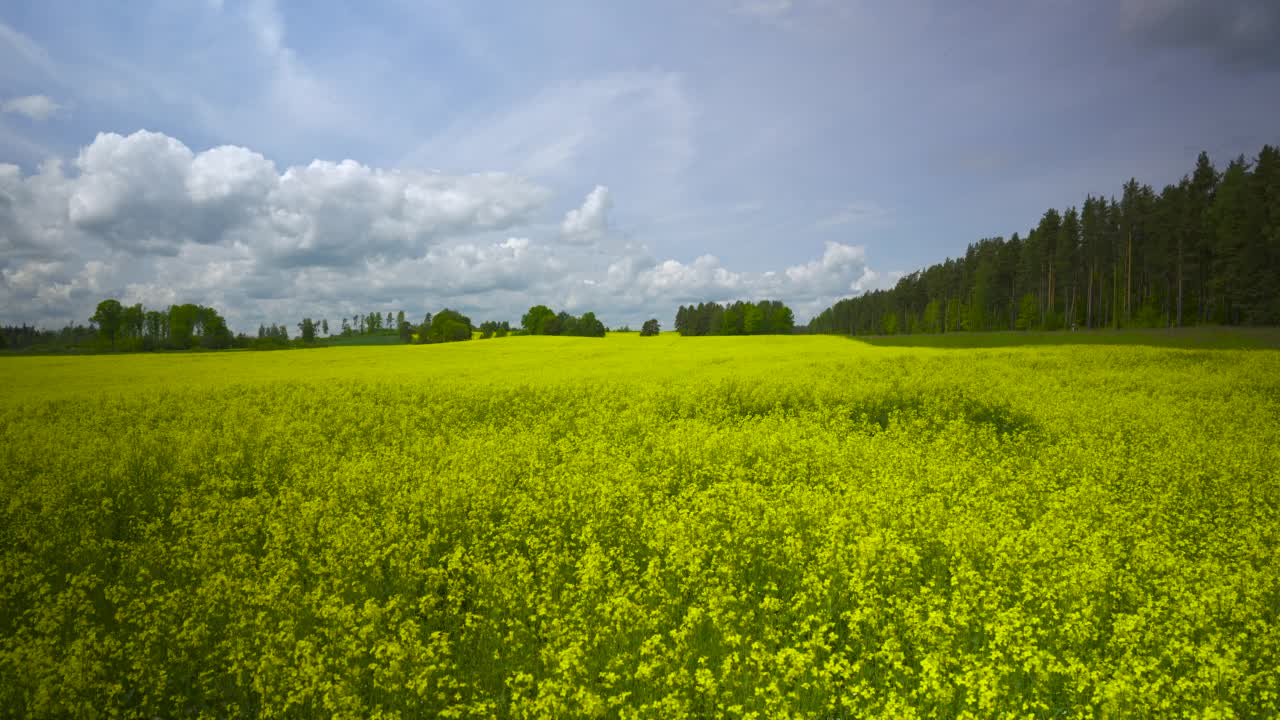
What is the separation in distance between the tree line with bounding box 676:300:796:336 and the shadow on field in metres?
44.0

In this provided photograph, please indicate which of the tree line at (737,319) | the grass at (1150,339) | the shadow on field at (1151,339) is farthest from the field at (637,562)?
the tree line at (737,319)

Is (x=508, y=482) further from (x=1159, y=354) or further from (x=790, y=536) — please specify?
(x=1159, y=354)

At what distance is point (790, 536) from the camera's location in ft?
22.5

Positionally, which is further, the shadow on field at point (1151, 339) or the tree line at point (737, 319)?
the tree line at point (737, 319)

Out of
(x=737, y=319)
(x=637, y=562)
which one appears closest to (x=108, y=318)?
(x=637, y=562)

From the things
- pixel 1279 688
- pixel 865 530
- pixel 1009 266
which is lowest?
pixel 1279 688

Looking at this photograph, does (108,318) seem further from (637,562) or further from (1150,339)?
(1150,339)

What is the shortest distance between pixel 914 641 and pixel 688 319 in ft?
351

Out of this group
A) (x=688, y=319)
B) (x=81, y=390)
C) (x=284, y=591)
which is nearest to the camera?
(x=284, y=591)

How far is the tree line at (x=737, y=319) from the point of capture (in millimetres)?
98625

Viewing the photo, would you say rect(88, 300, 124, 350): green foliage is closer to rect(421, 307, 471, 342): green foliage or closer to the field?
the field

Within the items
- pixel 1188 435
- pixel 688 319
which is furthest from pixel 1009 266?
pixel 1188 435

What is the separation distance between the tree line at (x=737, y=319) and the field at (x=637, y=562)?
82.9 metres

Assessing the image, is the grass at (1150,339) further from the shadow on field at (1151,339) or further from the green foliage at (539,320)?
the green foliage at (539,320)
